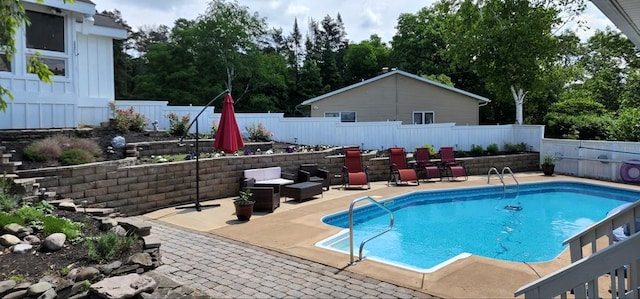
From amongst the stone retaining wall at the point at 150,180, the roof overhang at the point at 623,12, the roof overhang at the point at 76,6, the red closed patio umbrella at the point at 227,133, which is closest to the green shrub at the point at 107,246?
the stone retaining wall at the point at 150,180

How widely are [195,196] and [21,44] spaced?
19.9ft

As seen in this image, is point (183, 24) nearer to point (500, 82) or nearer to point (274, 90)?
point (274, 90)

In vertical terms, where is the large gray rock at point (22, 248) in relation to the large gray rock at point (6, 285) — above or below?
above

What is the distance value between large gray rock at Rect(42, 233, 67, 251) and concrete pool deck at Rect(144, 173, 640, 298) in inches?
92.8

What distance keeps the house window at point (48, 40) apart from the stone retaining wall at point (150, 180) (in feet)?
14.4

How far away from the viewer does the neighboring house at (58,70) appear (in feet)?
34.6

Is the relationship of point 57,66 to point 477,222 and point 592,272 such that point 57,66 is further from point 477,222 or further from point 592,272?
point 592,272

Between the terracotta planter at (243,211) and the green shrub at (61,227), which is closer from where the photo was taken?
the green shrub at (61,227)

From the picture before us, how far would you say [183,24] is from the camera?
35969 mm

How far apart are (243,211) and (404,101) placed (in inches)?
565

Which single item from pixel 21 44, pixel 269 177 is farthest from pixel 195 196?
pixel 21 44

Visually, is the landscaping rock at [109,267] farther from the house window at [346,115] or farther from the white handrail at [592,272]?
the house window at [346,115]

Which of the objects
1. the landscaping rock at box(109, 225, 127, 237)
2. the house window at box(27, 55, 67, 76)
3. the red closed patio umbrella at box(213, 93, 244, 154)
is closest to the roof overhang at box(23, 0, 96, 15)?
the house window at box(27, 55, 67, 76)

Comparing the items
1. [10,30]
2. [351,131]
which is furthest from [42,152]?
[351,131]
